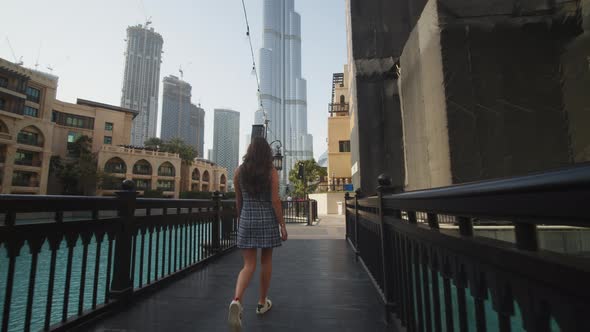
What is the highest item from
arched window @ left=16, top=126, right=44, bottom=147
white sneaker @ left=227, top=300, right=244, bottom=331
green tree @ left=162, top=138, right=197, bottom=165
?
green tree @ left=162, top=138, right=197, bottom=165

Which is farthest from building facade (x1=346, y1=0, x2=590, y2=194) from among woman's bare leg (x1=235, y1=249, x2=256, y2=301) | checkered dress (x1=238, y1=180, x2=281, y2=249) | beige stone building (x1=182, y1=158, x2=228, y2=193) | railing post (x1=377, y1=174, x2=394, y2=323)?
beige stone building (x1=182, y1=158, x2=228, y2=193)

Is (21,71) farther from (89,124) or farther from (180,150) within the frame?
(180,150)

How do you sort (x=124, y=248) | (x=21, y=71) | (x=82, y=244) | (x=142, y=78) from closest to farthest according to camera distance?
1. (x=82, y=244)
2. (x=124, y=248)
3. (x=21, y=71)
4. (x=142, y=78)

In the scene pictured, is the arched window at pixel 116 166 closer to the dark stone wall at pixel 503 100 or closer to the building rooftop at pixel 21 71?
the building rooftop at pixel 21 71

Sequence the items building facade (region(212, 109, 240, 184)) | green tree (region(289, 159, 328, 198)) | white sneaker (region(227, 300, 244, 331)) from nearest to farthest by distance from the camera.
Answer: white sneaker (region(227, 300, 244, 331)) → green tree (region(289, 159, 328, 198)) → building facade (region(212, 109, 240, 184))

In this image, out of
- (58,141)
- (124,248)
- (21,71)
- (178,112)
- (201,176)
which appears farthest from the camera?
(178,112)

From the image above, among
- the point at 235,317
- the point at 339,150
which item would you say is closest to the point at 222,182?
the point at 339,150

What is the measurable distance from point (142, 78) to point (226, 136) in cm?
2891

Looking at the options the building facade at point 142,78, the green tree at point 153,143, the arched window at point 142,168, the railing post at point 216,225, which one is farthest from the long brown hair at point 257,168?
the building facade at point 142,78

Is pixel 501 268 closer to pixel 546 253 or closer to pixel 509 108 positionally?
pixel 546 253

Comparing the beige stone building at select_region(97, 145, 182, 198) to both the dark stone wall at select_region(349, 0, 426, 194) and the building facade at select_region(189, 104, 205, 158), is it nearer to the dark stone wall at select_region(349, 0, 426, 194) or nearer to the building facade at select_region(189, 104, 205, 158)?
the dark stone wall at select_region(349, 0, 426, 194)

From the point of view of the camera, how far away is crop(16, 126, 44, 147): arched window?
32.1m

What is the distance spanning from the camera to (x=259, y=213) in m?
2.61

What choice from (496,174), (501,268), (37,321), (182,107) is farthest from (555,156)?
(182,107)
